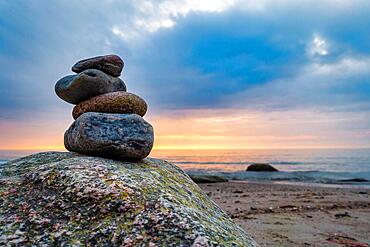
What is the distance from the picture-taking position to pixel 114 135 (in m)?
4.79

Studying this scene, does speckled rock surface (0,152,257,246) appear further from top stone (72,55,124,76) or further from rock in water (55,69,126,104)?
top stone (72,55,124,76)

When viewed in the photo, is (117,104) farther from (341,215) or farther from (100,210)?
(341,215)

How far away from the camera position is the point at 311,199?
41.7 ft

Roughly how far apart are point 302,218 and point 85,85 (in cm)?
696

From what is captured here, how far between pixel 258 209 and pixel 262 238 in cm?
352

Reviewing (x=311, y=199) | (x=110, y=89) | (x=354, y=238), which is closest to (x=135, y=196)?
(x=110, y=89)

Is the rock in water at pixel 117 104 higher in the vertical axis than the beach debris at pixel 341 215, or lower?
higher

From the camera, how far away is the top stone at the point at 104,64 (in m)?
6.20

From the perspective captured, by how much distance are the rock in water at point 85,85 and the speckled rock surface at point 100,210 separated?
5.75ft

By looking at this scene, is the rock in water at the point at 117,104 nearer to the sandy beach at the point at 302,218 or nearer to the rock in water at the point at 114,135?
the rock in water at the point at 114,135

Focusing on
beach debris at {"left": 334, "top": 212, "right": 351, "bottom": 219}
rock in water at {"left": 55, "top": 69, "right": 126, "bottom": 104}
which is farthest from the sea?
beach debris at {"left": 334, "top": 212, "right": 351, "bottom": 219}

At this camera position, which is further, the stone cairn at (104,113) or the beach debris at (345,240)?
the beach debris at (345,240)

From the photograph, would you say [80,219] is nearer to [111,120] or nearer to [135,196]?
[135,196]

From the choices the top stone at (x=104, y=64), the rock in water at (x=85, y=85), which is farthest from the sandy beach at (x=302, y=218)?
the top stone at (x=104, y=64)
